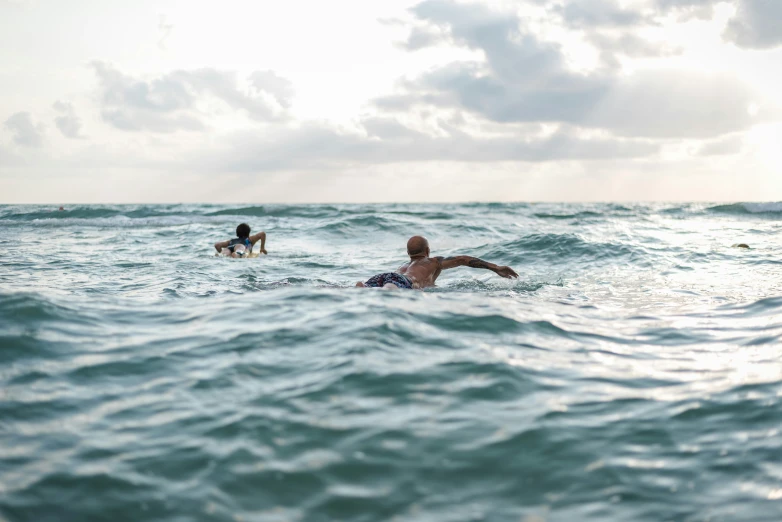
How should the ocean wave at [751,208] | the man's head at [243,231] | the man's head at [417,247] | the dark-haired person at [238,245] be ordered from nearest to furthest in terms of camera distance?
the man's head at [417,247], the man's head at [243,231], the dark-haired person at [238,245], the ocean wave at [751,208]

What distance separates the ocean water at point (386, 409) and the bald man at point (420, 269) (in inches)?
31.6

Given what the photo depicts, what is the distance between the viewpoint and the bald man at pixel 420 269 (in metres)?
9.87

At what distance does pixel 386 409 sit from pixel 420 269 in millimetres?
5973

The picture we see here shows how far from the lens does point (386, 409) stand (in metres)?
4.46

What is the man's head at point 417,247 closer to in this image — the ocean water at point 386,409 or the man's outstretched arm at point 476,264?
the man's outstretched arm at point 476,264

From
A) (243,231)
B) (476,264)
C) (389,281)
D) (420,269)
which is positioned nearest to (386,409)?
(389,281)

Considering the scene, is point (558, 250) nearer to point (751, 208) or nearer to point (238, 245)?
point (238, 245)

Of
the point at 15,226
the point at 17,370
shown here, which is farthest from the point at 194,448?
the point at 15,226

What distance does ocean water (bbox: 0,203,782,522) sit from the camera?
3.46 m

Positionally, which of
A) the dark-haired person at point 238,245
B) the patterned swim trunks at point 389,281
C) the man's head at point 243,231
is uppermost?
the man's head at point 243,231

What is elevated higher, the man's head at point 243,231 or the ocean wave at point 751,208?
the ocean wave at point 751,208

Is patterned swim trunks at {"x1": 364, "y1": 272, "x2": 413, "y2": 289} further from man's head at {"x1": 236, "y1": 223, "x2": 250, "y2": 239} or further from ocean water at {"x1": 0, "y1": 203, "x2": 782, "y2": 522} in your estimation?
man's head at {"x1": 236, "y1": 223, "x2": 250, "y2": 239}

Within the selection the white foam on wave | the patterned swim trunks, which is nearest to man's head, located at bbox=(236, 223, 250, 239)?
the patterned swim trunks

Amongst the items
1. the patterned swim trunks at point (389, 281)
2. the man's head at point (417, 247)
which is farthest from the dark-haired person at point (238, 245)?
the patterned swim trunks at point (389, 281)
